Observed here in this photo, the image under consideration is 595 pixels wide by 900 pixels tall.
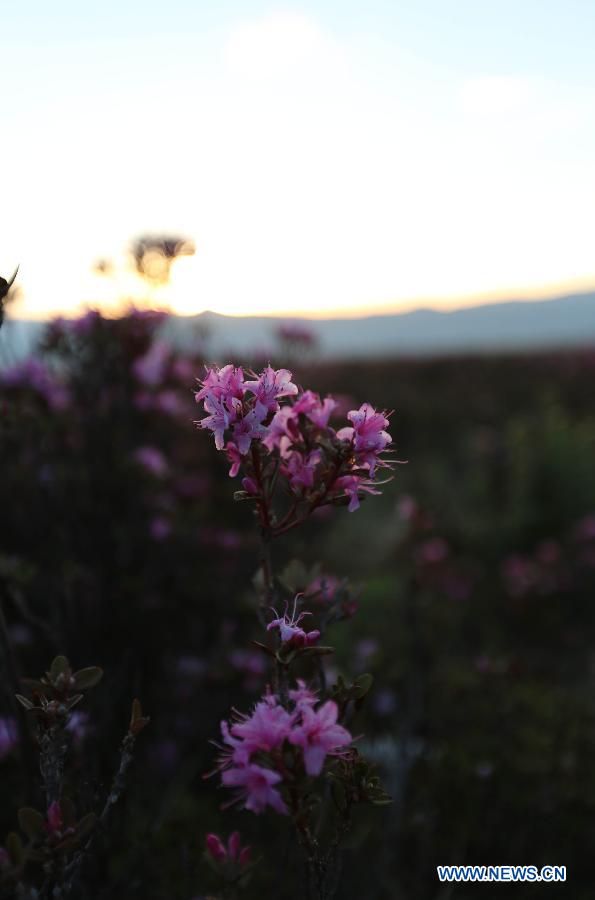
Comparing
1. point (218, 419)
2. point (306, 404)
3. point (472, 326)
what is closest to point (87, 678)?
point (218, 419)

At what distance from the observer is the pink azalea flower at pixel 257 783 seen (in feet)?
3.32

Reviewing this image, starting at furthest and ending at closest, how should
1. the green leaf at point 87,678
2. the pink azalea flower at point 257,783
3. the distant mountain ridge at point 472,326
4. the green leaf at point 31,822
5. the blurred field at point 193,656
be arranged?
the distant mountain ridge at point 472,326 → the blurred field at point 193,656 → the green leaf at point 87,678 → the green leaf at point 31,822 → the pink azalea flower at point 257,783

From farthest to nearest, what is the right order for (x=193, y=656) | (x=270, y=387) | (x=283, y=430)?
1. (x=193, y=656)
2. (x=283, y=430)
3. (x=270, y=387)

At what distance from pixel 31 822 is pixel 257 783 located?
370 millimetres

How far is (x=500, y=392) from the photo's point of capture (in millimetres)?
14914

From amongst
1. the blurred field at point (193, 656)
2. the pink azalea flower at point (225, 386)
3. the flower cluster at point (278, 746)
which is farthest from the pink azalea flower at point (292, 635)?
the blurred field at point (193, 656)

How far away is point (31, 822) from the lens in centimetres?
112

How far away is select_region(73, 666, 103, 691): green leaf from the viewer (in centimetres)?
126

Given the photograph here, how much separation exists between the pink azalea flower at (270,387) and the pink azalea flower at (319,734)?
515 mm

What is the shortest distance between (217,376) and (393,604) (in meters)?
4.42

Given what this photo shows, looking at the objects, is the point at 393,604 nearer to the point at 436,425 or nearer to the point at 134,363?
the point at 134,363

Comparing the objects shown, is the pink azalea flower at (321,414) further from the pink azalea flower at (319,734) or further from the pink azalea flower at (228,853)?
the pink azalea flower at (228,853)

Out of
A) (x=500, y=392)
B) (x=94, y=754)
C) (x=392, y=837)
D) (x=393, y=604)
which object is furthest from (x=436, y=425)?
(x=94, y=754)

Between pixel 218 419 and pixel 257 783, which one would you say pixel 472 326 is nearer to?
pixel 218 419
